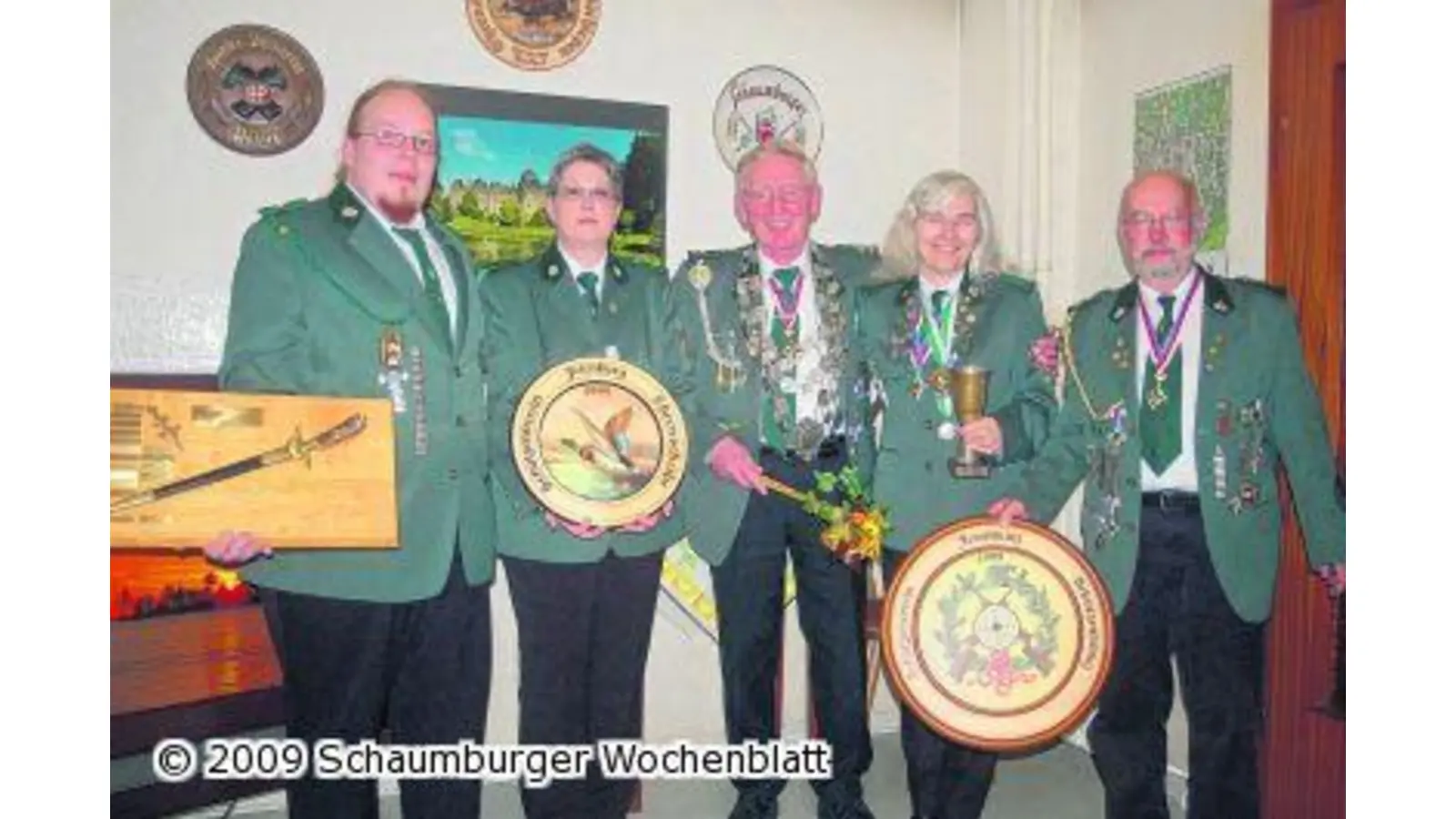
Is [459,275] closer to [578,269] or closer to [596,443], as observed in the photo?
[578,269]

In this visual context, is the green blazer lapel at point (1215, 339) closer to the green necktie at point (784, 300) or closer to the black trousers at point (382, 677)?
the green necktie at point (784, 300)

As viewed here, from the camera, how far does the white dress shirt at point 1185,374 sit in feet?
6.71

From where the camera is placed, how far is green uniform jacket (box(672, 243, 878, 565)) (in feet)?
6.89

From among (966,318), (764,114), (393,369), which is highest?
(764,114)

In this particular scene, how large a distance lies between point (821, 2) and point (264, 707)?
1.64m

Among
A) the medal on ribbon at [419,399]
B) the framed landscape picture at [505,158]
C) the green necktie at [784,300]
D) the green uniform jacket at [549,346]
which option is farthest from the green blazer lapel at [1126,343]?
the medal on ribbon at [419,399]

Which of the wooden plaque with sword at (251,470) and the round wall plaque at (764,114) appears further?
the round wall plaque at (764,114)

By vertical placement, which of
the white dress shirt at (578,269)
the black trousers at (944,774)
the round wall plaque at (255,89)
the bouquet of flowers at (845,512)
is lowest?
the black trousers at (944,774)

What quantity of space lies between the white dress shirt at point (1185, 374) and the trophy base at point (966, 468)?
268 millimetres

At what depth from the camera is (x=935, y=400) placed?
213 cm

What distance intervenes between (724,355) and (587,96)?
0.55 m

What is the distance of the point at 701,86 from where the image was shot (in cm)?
227

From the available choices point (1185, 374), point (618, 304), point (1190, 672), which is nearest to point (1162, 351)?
Answer: point (1185, 374)
